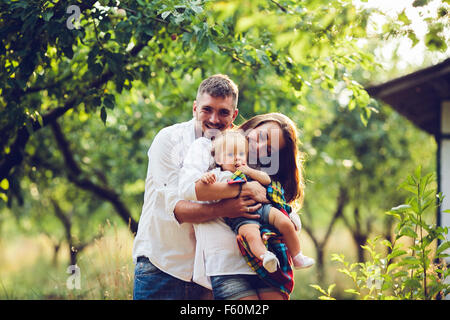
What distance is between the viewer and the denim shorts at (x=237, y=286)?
2.21 meters

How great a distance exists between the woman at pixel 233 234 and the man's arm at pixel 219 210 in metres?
0.06

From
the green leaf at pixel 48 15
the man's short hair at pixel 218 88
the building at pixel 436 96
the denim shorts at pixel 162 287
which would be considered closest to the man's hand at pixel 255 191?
the man's short hair at pixel 218 88

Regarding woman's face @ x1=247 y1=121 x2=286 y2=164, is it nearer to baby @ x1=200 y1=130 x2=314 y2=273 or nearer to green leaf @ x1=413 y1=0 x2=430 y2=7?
baby @ x1=200 y1=130 x2=314 y2=273

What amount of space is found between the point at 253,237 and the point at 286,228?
0.78ft

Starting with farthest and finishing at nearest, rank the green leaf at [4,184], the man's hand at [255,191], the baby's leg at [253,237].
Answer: the green leaf at [4,184]
the man's hand at [255,191]
the baby's leg at [253,237]

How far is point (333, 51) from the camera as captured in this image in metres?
3.71

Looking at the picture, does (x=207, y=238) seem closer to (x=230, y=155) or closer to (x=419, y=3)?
(x=230, y=155)

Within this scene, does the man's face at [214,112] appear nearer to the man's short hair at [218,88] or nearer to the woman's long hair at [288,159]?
the man's short hair at [218,88]

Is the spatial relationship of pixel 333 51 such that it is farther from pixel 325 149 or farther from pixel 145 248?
pixel 325 149

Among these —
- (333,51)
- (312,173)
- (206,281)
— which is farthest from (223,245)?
(312,173)

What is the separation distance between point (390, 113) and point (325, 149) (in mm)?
2527

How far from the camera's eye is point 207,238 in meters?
2.39

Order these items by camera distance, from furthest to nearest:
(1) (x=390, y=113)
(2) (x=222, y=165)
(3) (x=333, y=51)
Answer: (1) (x=390, y=113) < (3) (x=333, y=51) < (2) (x=222, y=165)

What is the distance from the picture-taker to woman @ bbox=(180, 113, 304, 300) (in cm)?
226
